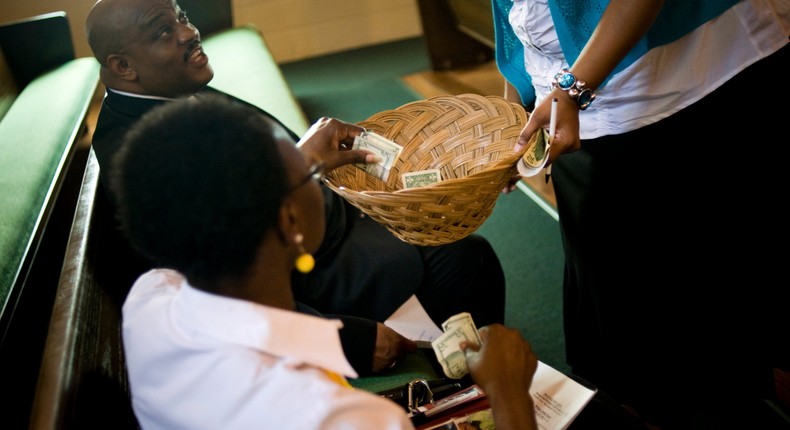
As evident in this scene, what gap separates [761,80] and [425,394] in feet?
3.16

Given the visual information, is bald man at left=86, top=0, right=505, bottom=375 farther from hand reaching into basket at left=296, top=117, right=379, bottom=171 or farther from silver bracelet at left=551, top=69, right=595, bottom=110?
silver bracelet at left=551, top=69, right=595, bottom=110

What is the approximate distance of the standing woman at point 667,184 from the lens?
1409 millimetres

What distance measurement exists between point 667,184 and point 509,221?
1.32m

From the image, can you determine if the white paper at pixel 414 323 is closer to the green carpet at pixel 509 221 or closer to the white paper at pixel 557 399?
the white paper at pixel 557 399

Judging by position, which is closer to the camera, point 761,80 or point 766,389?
point 761,80

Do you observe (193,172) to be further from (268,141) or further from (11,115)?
(11,115)

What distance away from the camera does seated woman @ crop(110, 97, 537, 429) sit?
79 centimetres

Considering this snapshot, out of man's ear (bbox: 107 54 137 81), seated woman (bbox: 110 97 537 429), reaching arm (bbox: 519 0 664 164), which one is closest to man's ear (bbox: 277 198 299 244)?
seated woman (bbox: 110 97 537 429)

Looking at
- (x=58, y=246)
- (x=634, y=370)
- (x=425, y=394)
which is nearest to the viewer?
(x=425, y=394)

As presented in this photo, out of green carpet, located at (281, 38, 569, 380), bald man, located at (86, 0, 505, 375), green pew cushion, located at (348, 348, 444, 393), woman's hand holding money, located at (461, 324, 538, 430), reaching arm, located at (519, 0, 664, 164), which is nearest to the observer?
woman's hand holding money, located at (461, 324, 538, 430)

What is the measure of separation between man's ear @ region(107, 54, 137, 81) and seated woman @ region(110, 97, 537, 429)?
0.98 m

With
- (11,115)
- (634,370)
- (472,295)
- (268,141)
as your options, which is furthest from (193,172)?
(11,115)

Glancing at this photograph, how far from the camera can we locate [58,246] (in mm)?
2209

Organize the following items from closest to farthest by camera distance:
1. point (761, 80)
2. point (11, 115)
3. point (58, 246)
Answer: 1. point (761, 80)
2. point (58, 246)
3. point (11, 115)
